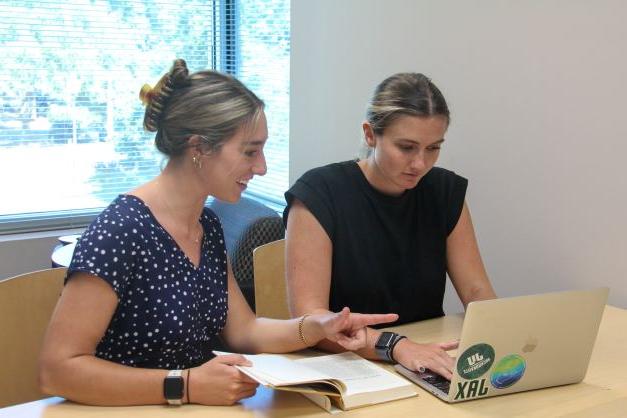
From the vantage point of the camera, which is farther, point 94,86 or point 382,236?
point 94,86

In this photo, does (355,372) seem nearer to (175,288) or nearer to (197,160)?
(175,288)

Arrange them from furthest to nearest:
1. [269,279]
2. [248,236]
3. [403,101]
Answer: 1. [248,236]
2. [269,279]
3. [403,101]

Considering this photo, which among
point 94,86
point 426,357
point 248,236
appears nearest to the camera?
point 426,357

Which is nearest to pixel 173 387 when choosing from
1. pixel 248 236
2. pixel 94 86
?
pixel 248 236

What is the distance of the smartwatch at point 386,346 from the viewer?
163 cm

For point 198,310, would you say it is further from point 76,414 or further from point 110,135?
point 110,135

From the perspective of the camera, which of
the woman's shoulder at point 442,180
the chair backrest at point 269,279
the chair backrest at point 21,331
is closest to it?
the chair backrest at point 21,331

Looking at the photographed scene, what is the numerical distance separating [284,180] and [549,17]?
6.25 feet

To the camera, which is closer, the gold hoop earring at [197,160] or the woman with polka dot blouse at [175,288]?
the woman with polka dot blouse at [175,288]

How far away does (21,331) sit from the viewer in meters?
1.76

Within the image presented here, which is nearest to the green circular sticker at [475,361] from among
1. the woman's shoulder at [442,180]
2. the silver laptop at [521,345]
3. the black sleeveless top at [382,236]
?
the silver laptop at [521,345]

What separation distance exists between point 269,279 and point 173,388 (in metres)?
0.95

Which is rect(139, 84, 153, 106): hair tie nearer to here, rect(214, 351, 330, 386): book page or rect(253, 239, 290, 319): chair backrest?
rect(214, 351, 330, 386): book page

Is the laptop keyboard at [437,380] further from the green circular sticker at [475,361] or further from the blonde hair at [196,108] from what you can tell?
the blonde hair at [196,108]
